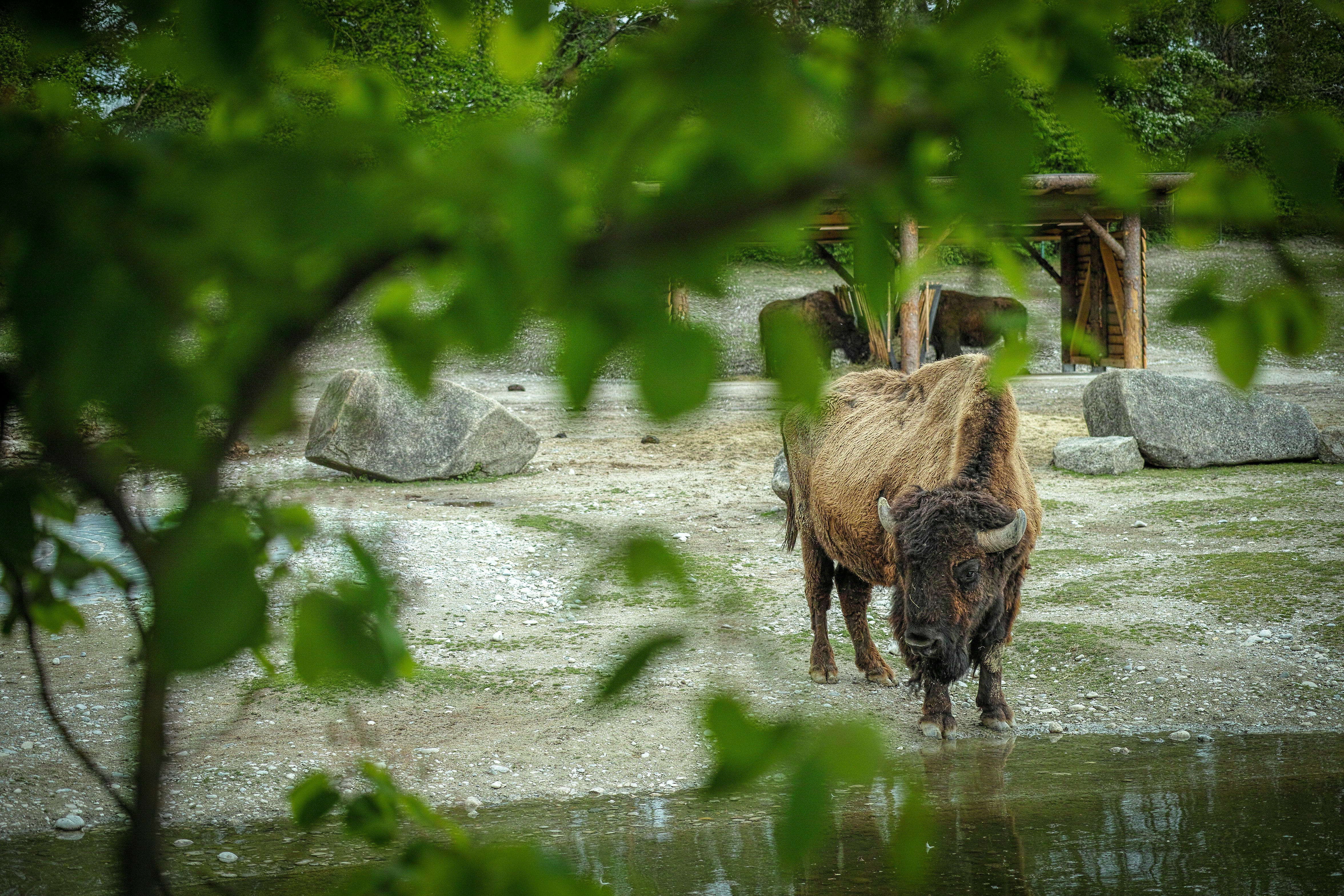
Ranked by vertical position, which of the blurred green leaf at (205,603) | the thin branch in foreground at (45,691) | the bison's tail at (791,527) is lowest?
the bison's tail at (791,527)

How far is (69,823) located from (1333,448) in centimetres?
1204

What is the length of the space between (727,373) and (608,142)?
19cm

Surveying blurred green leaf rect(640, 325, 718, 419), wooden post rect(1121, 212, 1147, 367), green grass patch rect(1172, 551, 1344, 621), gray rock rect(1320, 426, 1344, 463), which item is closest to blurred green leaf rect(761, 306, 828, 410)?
blurred green leaf rect(640, 325, 718, 419)

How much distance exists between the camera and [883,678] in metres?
6.38

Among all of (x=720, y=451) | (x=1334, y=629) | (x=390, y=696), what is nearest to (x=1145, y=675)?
(x=1334, y=629)

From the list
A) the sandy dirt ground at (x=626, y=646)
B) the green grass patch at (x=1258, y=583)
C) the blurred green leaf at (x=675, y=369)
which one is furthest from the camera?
the green grass patch at (x=1258, y=583)

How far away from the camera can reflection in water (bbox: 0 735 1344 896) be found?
396 cm

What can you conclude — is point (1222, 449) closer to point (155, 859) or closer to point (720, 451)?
point (720, 451)

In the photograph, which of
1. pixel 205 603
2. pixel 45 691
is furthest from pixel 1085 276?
pixel 205 603

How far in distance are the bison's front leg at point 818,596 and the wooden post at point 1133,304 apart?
1185 cm

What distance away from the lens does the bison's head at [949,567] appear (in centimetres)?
503

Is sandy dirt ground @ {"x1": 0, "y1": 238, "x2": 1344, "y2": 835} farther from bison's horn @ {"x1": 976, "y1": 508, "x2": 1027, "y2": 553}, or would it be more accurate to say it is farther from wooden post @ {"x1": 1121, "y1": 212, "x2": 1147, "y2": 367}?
wooden post @ {"x1": 1121, "y1": 212, "x2": 1147, "y2": 367}

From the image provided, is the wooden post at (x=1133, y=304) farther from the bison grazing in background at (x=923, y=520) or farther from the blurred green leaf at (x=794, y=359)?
the blurred green leaf at (x=794, y=359)

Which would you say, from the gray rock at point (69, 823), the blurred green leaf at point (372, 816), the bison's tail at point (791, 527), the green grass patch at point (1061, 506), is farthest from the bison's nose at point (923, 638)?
the green grass patch at point (1061, 506)
